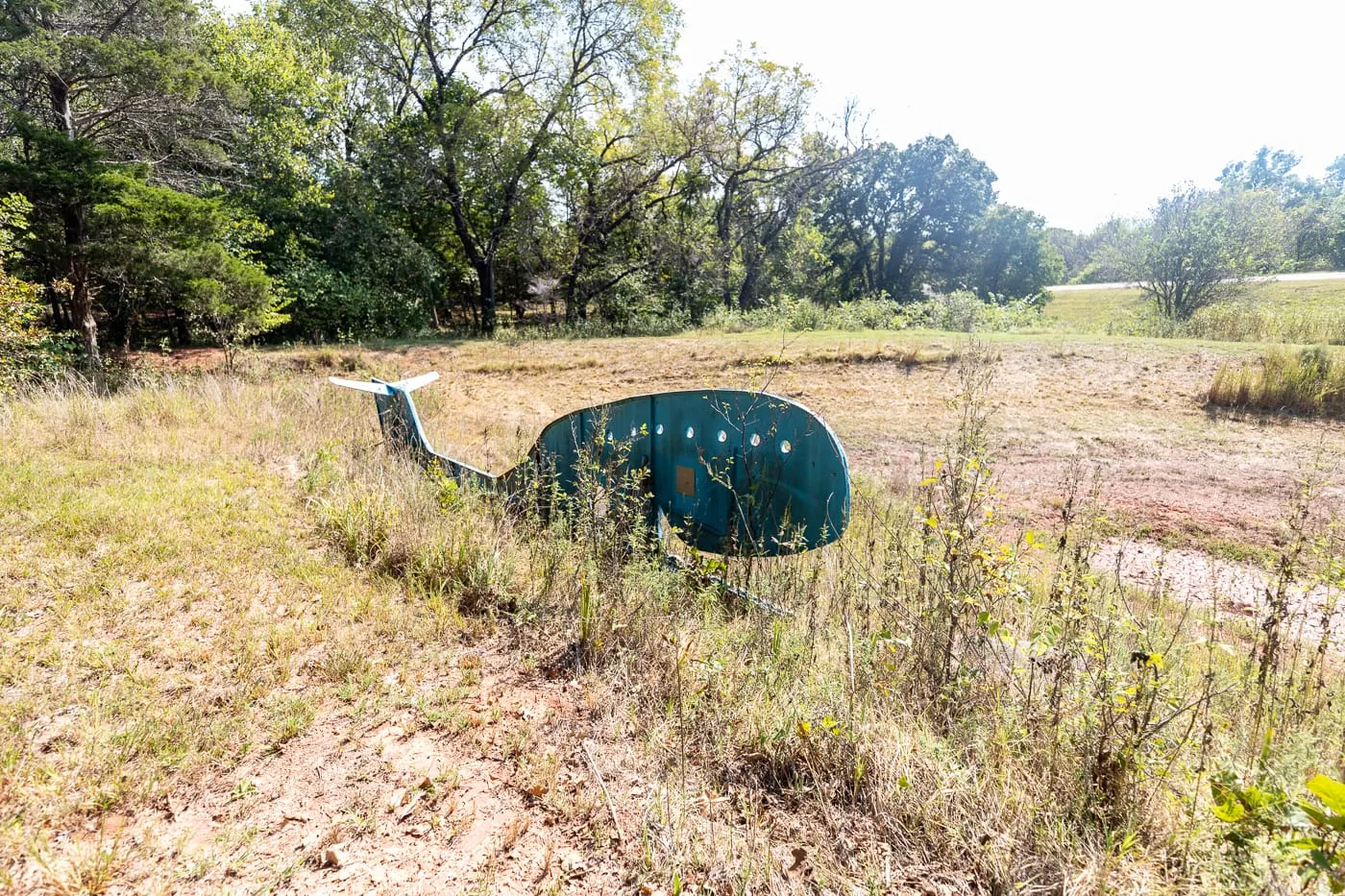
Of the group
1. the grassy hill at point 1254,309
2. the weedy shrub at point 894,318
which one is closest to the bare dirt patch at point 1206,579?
the grassy hill at point 1254,309

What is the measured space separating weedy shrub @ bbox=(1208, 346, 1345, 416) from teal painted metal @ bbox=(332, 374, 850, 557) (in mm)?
9530

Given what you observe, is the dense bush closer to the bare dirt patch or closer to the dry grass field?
the dry grass field

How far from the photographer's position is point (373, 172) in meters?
18.9

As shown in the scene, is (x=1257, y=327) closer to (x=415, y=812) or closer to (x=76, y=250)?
(x=415, y=812)

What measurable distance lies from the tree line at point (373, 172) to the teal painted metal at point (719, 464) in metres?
8.43

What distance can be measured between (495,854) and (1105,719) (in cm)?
202

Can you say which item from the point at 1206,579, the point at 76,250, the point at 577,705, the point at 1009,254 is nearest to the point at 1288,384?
the point at 1206,579

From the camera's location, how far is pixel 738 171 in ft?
78.1

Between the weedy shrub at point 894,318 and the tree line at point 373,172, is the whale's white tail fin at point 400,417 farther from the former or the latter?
the weedy shrub at point 894,318

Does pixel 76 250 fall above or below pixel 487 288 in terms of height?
below

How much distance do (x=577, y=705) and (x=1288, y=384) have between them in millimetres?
11597

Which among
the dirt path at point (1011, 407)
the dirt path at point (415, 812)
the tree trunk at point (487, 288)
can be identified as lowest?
the dirt path at point (415, 812)

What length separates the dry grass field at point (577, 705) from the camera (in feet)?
6.15

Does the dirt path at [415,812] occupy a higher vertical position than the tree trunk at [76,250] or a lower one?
lower
